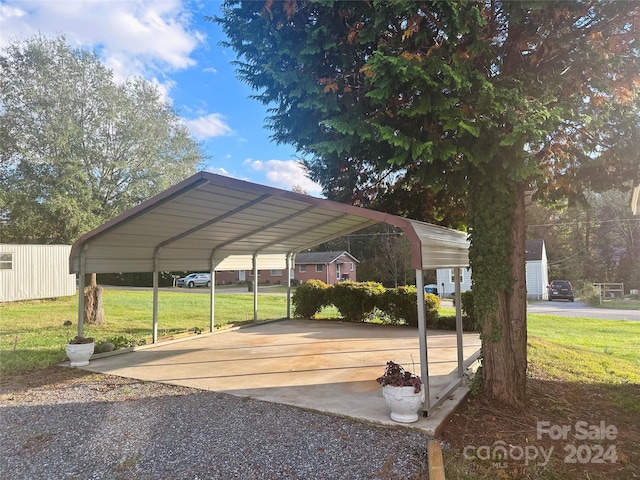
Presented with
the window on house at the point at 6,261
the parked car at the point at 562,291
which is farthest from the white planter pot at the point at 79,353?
the parked car at the point at 562,291

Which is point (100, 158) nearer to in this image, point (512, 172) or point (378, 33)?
point (378, 33)

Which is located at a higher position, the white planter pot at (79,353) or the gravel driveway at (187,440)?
the white planter pot at (79,353)

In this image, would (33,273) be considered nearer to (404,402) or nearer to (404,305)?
(404,305)

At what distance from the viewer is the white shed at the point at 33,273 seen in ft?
49.6

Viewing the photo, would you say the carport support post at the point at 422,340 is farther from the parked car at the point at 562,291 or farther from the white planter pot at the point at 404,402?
the parked car at the point at 562,291

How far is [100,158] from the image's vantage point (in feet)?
36.6

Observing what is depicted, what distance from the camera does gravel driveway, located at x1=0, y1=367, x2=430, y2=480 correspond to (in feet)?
10.1

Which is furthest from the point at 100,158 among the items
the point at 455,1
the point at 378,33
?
the point at 455,1

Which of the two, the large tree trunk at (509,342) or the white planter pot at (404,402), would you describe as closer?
the white planter pot at (404,402)

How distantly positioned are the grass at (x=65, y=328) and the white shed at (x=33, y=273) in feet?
1.65

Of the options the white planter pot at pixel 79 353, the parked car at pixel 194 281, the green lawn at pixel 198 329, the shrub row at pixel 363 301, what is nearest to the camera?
the white planter pot at pixel 79 353

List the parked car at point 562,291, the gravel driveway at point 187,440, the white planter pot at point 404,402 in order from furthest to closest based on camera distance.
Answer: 1. the parked car at point 562,291
2. the white planter pot at point 404,402
3. the gravel driveway at point 187,440

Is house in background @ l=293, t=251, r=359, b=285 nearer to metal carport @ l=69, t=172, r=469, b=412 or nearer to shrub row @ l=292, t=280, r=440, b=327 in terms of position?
shrub row @ l=292, t=280, r=440, b=327

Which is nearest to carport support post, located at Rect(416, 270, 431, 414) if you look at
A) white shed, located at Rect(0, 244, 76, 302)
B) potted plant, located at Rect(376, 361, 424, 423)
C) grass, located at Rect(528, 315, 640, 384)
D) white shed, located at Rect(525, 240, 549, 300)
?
potted plant, located at Rect(376, 361, 424, 423)
